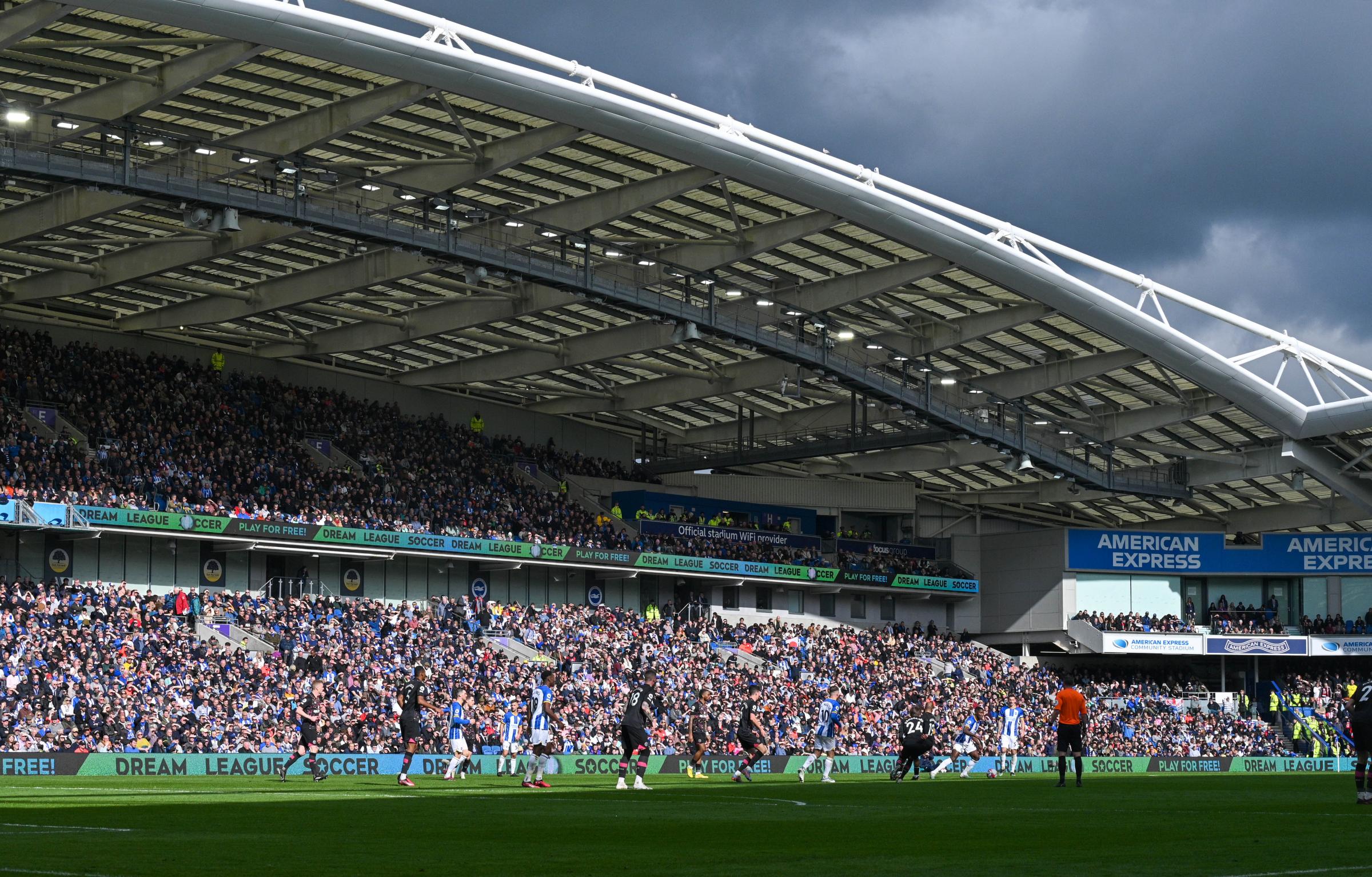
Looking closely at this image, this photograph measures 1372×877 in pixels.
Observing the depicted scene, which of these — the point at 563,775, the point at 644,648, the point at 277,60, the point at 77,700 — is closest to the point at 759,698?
the point at 644,648

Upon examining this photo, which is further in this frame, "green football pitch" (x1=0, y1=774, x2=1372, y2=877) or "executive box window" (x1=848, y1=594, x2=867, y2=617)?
"executive box window" (x1=848, y1=594, x2=867, y2=617)

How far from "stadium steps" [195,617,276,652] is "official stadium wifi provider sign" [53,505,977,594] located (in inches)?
158

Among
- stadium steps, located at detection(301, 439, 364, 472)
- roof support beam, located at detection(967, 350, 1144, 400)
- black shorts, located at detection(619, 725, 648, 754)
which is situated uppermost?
roof support beam, located at detection(967, 350, 1144, 400)

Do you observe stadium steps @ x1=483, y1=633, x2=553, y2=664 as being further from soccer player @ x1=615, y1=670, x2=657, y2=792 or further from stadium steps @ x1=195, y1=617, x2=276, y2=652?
soccer player @ x1=615, y1=670, x2=657, y2=792

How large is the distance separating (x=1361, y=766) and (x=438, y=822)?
10.2 metres

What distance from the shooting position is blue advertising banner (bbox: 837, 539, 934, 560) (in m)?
74.7

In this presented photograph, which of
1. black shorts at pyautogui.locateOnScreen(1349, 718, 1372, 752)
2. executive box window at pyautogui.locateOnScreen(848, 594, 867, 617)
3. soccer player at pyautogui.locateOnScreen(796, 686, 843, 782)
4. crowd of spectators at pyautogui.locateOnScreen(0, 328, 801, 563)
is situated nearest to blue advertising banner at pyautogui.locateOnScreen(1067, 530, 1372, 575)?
executive box window at pyautogui.locateOnScreen(848, 594, 867, 617)

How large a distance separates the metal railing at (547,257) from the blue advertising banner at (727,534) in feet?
42.3

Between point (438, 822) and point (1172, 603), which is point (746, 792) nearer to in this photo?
point (438, 822)

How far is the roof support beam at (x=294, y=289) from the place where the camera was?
157 ft

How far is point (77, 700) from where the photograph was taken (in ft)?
118

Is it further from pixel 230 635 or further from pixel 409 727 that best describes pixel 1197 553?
pixel 409 727

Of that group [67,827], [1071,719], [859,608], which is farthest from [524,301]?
[67,827]

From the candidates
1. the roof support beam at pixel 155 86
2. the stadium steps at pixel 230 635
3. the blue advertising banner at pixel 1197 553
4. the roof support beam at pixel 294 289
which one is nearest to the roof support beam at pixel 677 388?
the roof support beam at pixel 294 289
